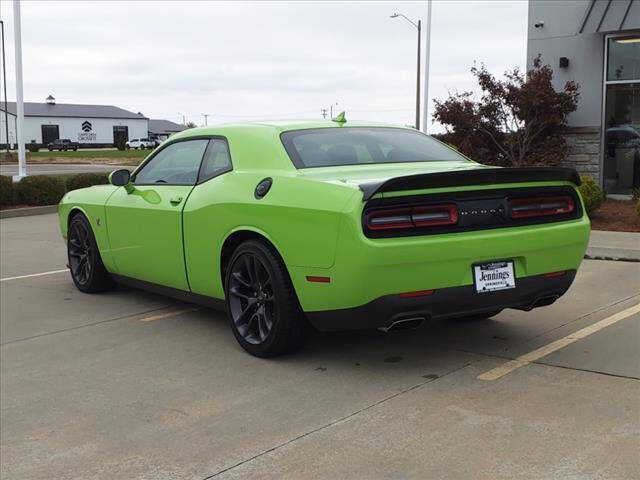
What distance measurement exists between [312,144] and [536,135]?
34.5 ft

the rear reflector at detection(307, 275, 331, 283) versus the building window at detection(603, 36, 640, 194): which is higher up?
the building window at detection(603, 36, 640, 194)

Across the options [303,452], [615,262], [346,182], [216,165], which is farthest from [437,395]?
[615,262]

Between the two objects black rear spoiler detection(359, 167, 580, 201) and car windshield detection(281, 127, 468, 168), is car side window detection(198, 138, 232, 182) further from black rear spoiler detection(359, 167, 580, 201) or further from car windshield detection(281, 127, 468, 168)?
black rear spoiler detection(359, 167, 580, 201)

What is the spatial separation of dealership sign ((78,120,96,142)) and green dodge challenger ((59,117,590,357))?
274 feet

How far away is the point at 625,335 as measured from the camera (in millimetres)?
5422

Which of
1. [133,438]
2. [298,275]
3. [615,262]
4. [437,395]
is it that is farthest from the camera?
[615,262]

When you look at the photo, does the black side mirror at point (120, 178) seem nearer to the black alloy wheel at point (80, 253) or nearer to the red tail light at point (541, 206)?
the black alloy wheel at point (80, 253)

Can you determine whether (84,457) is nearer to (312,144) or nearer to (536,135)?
(312,144)

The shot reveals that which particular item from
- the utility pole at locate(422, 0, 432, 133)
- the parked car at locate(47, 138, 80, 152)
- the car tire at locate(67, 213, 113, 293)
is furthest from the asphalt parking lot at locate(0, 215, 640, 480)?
the parked car at locate(47, 138, 80, 152)

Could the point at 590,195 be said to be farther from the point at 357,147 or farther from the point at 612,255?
the point at 357,147

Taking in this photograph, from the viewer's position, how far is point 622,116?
14.4 meters

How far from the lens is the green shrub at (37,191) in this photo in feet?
54.1

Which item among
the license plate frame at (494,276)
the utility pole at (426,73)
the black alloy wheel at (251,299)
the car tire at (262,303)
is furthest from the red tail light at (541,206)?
the utility pole at (426,73)

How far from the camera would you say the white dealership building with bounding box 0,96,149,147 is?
8125cm
